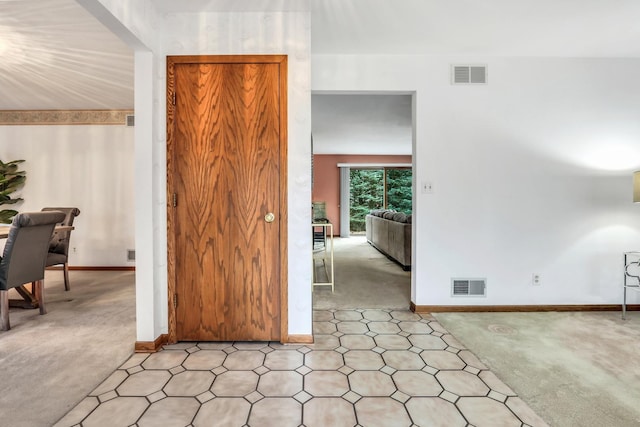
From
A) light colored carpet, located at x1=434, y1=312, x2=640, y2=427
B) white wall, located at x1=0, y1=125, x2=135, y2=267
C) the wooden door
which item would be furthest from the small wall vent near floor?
white wall, located at x1=0, y1=125, x2=135, y2=267

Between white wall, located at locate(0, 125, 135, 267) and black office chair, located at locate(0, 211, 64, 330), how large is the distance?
1840 millimetres

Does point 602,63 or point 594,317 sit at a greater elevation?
point 602,63

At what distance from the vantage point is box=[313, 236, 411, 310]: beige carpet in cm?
331

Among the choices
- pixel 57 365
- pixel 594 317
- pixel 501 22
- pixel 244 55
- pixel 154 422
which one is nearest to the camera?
pixel 154 422

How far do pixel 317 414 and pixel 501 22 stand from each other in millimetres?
2880

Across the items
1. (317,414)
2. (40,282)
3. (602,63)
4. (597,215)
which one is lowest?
(317,414)

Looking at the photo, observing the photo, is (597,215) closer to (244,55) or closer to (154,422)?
(244,55)

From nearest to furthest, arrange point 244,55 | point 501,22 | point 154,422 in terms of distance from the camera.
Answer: point 154,422 → point 244,55 → point 501,22

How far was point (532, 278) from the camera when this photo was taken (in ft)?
10.1

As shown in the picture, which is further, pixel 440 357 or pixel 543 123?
pixel 543 123

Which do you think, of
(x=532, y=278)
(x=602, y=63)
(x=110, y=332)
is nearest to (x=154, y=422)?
(x=110, y=332)

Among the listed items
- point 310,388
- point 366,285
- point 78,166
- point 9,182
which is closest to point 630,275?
point 366,285

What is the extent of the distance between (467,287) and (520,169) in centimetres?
120

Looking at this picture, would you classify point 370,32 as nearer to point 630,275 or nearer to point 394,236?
point 630,275
